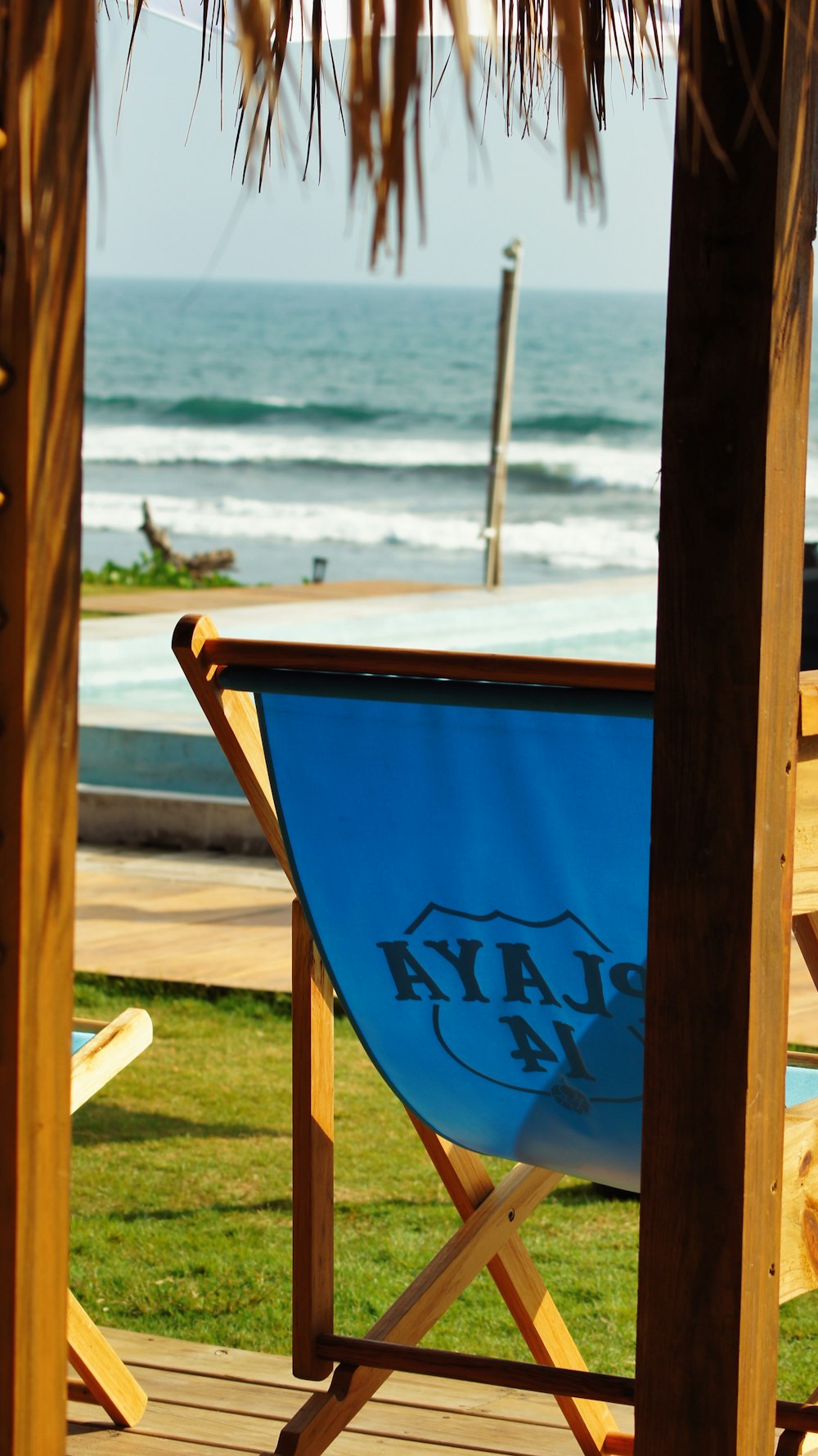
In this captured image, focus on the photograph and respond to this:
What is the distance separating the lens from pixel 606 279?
48344 mm

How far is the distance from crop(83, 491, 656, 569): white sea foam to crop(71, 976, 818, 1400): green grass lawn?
955 inches

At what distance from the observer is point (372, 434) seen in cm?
3578

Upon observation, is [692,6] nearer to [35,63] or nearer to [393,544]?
[35,63]

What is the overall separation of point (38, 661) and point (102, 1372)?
4.24 ft

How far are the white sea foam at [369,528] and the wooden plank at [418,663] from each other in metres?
26.0

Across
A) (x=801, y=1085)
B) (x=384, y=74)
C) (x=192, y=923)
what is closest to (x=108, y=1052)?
(x=801, y=1085)

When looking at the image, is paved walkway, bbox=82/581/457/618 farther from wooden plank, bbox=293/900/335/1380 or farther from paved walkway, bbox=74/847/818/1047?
wooden plank, bbox=293/900/335/1380

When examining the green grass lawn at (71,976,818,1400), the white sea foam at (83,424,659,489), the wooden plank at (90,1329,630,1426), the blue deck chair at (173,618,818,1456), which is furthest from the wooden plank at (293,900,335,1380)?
the white sea foam at (83,424,659,489)

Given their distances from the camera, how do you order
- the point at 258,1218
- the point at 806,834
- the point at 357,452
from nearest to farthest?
the point at 806,834 → the point at 258,1218 → the point at 357,452

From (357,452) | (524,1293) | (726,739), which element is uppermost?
(726,739)

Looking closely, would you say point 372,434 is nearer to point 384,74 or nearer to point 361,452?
point 361,452

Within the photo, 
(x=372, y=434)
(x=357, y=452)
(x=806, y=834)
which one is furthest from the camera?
(x=372, y=434)

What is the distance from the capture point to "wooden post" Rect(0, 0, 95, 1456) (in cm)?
83

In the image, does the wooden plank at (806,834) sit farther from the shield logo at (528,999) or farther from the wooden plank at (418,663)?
the shield logo at (528,999)
